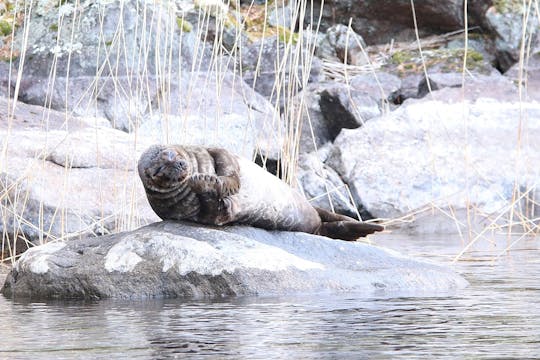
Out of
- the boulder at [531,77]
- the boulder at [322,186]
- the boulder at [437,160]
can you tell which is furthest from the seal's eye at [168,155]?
the boulder at [531,77]

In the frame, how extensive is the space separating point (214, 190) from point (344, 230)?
122cm

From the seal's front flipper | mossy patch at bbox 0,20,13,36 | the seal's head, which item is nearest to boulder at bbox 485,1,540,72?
mossy patch at bbox 0,20,13,36

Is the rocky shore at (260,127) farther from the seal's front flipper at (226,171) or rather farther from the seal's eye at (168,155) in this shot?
the seal's eye at (168,155)

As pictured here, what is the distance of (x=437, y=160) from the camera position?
11500mm

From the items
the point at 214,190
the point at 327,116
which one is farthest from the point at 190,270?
the point at 327,116

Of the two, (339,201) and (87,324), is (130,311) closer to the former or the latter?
(87,324)

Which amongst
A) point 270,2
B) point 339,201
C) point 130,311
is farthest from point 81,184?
point 270,2

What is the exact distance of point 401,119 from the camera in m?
12.1

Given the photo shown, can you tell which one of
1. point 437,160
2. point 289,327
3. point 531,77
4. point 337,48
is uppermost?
point 337,48

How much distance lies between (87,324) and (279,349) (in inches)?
39.0

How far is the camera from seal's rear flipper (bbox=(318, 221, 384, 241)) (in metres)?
6.06

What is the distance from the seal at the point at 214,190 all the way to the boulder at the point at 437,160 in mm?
4877

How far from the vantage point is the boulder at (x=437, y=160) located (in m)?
10.8

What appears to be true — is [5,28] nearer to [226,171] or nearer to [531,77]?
[531,77]
